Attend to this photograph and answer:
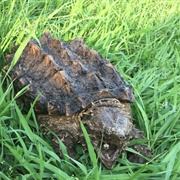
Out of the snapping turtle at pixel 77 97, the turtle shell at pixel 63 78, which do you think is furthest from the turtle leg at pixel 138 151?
the turtle shell at pixel 63 78

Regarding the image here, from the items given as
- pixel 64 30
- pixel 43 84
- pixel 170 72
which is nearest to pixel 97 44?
pixel 64 30

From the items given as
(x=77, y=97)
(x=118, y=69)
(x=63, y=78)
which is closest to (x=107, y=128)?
(x=77, y=97)

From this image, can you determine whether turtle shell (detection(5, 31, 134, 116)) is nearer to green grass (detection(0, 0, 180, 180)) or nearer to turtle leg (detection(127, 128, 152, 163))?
green grass (detection(0, 0, 180, 180))

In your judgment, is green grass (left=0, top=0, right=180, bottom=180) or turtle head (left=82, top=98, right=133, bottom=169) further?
turtle head (left=82, top=98, right=133, bottom=169)

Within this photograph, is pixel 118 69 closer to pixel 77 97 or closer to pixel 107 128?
pixel 77 97

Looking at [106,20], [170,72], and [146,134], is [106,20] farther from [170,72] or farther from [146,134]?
[146,134]

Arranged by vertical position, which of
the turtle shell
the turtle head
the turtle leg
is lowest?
the turtle leg

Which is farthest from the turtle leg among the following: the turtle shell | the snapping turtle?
the turtle shell

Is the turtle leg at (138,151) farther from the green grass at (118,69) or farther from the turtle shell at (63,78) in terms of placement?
the turtle shell at (63,78)
